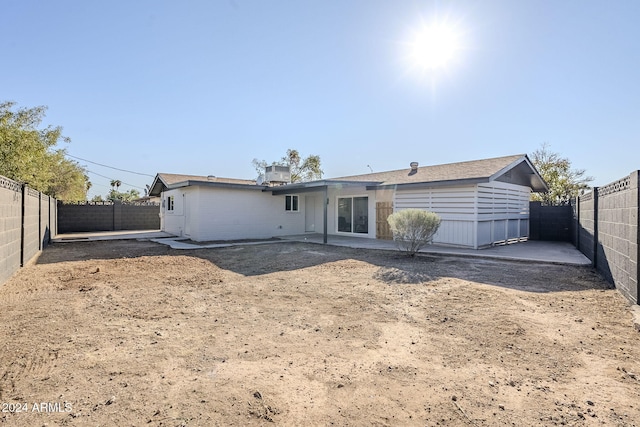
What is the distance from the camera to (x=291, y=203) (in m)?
16.5

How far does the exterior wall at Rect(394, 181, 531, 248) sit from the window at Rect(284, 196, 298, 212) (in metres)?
5.58

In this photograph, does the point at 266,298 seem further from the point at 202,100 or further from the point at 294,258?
the point at 202,100

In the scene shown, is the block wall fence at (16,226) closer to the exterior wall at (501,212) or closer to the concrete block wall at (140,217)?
the concrete block wall at (140,217)

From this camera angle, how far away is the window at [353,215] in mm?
14602

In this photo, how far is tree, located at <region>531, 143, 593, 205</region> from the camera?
2222 centimetres

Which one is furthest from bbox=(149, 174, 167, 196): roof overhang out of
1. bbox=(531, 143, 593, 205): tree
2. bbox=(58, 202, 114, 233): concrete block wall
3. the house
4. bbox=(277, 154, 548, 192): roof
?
bbox=(531, 143, 593, 205): tree

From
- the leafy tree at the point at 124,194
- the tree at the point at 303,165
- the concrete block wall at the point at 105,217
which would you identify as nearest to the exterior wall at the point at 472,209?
the concrete block wall at the point at 105,217

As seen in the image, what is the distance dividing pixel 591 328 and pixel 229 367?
13.7 feet

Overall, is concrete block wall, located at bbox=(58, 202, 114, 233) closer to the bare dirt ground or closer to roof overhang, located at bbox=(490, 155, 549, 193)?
the bare dirt ground

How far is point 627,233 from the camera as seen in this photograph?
4.86 m

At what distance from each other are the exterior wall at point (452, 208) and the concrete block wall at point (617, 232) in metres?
3.26

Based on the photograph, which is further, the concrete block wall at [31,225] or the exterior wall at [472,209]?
the exterior wall at [472,209]

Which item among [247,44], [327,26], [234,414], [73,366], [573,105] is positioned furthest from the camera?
[573,105]

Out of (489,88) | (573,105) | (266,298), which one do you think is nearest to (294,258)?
(266,298)
